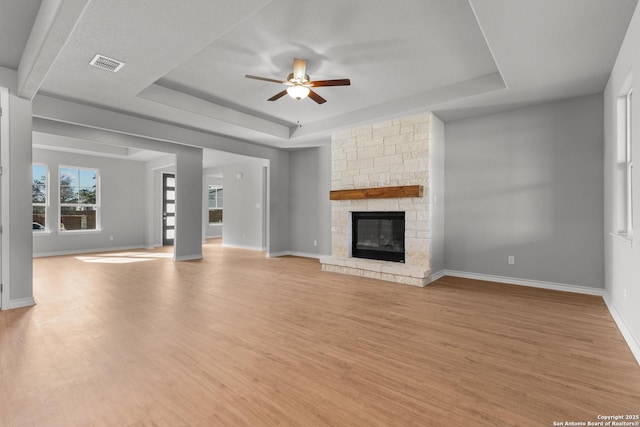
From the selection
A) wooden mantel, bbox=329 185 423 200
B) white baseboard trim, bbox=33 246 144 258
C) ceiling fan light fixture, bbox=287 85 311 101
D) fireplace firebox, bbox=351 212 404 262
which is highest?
ceiling fan light fixture, bbox=287 85 311 101

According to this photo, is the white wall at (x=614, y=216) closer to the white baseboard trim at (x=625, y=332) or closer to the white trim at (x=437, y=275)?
the white baseboard trim at (x=625, y=332)

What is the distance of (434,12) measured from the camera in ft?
9.23

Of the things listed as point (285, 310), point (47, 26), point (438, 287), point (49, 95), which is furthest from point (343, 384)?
point (49, 95)

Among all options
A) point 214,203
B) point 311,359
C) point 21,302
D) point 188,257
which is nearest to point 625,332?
point 311,359

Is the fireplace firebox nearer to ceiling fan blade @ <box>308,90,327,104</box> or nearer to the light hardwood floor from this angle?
the light hardwood floor

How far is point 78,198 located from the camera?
8.23 meters

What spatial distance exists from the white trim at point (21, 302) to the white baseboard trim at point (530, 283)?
577 cm

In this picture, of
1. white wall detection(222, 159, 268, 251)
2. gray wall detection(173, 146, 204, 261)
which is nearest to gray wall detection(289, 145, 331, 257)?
white wall detection(222, 159, 268, 251)

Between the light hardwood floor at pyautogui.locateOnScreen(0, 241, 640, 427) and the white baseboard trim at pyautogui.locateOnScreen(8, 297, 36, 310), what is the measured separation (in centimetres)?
13

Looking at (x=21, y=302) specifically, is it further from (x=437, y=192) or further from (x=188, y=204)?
(x=437, y=192)

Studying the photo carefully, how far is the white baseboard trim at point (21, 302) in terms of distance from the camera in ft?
11.7

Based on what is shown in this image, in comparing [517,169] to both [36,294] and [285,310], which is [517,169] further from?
[36,294]

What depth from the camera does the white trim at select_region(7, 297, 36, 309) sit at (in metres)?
3.57

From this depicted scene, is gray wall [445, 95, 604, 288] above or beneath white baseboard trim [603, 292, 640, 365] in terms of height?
above
